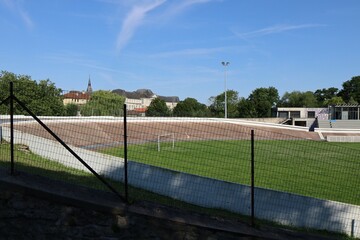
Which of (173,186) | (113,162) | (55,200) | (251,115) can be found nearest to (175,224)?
(55,200)

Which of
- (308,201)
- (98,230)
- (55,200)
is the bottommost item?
(308,201)

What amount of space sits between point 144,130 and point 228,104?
85074mm

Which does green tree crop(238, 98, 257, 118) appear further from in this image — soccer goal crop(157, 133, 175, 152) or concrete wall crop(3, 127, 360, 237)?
concrete wall crop(3, 127, 360, 237)

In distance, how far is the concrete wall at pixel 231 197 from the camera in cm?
1100

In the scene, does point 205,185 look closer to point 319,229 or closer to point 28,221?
point 319,229

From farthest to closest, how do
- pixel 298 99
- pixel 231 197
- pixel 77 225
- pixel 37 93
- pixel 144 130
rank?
pixel 298 99, pixel 37 93, pixel 144 130, pixel 231 197, pixel 77 225

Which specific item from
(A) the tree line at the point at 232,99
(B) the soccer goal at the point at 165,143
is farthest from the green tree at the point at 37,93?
(B) the soccer goal at the point at 165,143

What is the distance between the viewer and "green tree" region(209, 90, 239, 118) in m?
122

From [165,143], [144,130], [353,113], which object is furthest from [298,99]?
[165,143]

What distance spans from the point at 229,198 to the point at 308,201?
2238mm

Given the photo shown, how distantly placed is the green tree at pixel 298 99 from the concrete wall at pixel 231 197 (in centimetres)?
13222

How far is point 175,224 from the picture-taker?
554 centimetres

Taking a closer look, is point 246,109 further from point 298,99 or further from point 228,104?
point 298,99

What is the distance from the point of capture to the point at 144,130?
151ft
